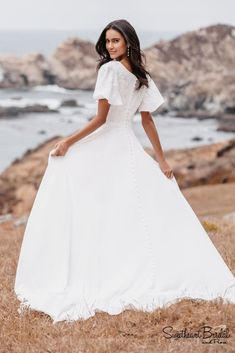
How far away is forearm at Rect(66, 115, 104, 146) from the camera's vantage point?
5.80 metres

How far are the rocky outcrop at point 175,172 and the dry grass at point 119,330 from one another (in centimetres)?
1698

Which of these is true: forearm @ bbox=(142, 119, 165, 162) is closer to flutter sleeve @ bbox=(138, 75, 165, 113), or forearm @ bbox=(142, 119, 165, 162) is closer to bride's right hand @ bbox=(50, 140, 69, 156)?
flutter sleeve @ bbox=(138, 75, 165, 113)

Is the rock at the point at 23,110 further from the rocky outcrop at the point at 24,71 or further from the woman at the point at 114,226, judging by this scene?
the woman at the point at 114,226

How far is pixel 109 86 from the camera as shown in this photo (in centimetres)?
569

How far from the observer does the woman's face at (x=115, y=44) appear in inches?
228

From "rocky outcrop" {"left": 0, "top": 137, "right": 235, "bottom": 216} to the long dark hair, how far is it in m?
16.7

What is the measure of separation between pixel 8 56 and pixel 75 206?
241 ft

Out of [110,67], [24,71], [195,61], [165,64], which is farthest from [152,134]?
[24,71]

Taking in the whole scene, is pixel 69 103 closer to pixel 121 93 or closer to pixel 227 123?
pixel 227 123

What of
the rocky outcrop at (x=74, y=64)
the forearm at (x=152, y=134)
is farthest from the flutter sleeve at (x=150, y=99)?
the rocky outcrop at (x=74, y=64)

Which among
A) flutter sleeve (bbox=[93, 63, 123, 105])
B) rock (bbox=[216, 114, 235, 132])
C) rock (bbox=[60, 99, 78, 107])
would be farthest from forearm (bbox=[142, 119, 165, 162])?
rock (bbox=[60, 99, 78, 107])

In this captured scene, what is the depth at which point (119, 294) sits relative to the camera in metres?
5.67

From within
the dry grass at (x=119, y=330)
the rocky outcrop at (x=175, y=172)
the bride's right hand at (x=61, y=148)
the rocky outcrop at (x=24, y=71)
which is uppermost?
the bride's right hand at (x=61, y=148)

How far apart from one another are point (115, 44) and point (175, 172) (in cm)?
1795
